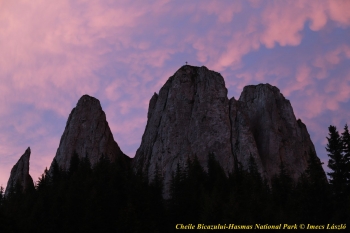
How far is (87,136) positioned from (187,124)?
101 ft

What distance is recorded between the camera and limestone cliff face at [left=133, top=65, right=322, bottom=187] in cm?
10425

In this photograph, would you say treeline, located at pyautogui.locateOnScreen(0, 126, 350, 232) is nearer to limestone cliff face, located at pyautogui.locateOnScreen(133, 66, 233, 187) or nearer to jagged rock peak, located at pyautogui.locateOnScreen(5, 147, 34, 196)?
limestone cliff face, located at pyautogui.locateOnScreen(133, 66, 233, 187)

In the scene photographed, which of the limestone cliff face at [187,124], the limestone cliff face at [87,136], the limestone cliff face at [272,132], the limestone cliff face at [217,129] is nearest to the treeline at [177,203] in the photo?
the limestone cliff face at [187,124]

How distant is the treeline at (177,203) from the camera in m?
58.0

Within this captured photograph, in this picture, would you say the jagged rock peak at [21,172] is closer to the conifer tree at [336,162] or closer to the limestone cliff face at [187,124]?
the limestone cliff face at [187,124]

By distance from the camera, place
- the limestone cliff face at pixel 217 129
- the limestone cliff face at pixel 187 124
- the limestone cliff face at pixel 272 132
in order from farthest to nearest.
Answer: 1. the limestone cliff face at pixel 272 132
2. the limestone cliff face at pixel 217 129
3. the limestone cliff face at pixel 187 124

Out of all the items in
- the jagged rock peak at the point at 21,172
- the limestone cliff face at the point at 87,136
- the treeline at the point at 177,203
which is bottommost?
the treeline at the point at 177,203

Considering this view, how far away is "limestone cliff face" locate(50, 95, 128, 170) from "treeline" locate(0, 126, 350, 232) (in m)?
39.2

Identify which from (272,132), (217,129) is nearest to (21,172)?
(217,129)

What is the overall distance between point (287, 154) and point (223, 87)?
76.8 feet

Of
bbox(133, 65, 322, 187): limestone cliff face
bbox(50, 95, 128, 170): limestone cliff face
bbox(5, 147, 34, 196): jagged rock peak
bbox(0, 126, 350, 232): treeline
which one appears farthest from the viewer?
bbox(50, 95, 128, 170): limestone cliff face

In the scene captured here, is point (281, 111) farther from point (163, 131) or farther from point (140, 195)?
point (140, 195)

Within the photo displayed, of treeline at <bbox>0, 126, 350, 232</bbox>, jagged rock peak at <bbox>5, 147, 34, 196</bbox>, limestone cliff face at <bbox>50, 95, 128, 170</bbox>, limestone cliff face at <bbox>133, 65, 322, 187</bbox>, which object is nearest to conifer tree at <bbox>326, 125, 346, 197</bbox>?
treeline at <bbox>0, 126, 350, 232</bbox>

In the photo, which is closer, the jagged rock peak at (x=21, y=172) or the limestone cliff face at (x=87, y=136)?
the jagged rock peak at (x=21, y=172)
